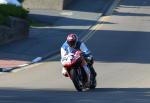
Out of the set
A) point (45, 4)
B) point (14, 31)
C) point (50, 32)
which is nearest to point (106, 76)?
point (14, 31)

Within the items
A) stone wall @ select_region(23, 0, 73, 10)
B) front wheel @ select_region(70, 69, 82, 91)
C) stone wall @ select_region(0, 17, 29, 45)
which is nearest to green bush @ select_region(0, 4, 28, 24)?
stone wall @ select_region(0, 17, 29, 45)

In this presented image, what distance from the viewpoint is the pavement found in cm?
3197

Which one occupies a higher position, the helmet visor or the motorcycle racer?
the helmet visor

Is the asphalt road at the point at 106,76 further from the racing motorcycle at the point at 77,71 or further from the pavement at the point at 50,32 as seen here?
the pavement at the point at 50,32

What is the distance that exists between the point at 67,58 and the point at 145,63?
10.6m

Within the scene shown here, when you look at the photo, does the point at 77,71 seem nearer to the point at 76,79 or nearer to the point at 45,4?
the point at 76,79

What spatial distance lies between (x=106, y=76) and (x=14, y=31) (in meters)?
11.5

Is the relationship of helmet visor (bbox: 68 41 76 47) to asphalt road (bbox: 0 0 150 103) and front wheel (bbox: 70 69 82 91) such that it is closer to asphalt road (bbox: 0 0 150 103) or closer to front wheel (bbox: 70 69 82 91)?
front wheel (bbox: 70 69 82 91)

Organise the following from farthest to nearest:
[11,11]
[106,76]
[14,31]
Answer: [11,11] → [14,31] → [106,76]

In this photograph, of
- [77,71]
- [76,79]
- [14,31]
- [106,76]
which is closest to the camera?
[76,79]

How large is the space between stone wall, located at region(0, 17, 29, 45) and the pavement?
304mm

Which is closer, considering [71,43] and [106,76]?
[71,43]

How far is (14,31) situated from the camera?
120 feet

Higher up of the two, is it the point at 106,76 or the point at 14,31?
the point at 106,76
